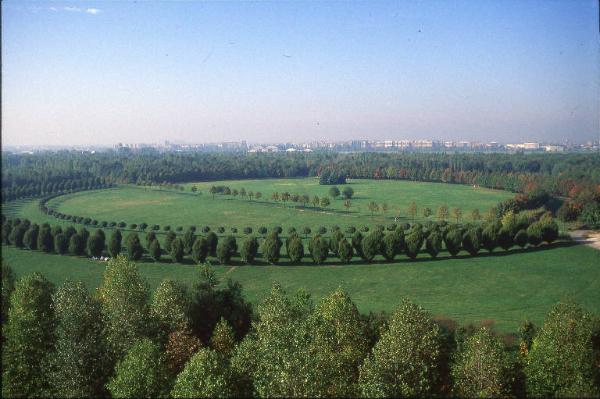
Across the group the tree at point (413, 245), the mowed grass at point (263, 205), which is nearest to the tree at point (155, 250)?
the mowed grass at point (263, 205)

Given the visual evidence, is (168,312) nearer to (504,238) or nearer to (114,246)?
(114,246)

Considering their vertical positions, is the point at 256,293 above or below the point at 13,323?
below

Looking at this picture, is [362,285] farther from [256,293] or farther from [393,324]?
[393,324]

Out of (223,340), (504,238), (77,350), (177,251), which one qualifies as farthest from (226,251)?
(504,238)

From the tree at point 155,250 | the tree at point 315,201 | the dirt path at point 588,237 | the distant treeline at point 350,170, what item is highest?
the distant treeline at point 350,170

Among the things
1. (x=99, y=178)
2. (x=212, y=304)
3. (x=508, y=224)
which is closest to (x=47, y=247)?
(x=212, y=304)

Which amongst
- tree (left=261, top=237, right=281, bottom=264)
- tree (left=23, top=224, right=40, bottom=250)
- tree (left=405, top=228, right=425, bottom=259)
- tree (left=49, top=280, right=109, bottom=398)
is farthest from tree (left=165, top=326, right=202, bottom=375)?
tree (left=23, top=224, right=40, bottom=250)

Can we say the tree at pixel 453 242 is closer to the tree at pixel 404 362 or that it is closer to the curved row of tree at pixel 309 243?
the curved row of tree at pixel 309 243

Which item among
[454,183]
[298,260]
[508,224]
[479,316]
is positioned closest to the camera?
[479,316]
